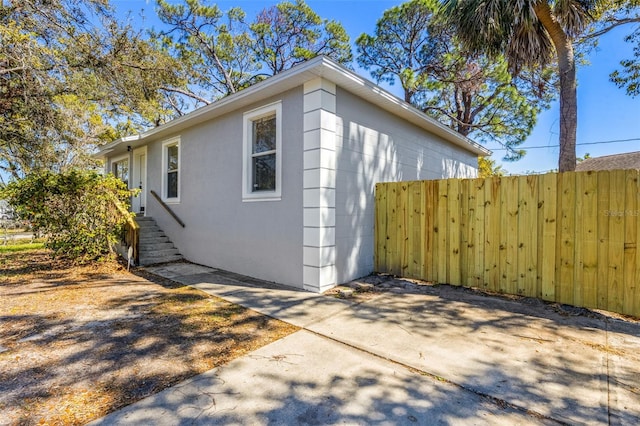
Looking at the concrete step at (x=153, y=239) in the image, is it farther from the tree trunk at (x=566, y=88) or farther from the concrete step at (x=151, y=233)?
the tree trunk at (x=566, y=88)

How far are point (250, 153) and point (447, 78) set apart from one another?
980 centimetres

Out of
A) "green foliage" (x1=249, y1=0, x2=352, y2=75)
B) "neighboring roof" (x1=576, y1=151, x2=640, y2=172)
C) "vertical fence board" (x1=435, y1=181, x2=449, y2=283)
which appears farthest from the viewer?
"neighboring roof" (x1=576, y1=151, x2=640, y2=172)

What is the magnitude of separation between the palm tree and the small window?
34.3 ft

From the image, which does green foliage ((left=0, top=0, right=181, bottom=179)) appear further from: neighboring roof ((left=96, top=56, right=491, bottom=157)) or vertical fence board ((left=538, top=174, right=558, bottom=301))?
vertical fence board ((left=538, top=174, right=558, bottom=301))

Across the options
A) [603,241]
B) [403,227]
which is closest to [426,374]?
[603,241]

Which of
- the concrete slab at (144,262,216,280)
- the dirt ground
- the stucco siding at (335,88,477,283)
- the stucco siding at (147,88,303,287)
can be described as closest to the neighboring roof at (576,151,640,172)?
the stucco siding at (335,88,477,283)

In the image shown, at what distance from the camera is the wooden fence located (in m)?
3.58

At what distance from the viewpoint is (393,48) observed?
42.5 ft

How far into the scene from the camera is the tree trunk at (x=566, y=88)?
20.1 feet

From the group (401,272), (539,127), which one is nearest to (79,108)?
(401,272)

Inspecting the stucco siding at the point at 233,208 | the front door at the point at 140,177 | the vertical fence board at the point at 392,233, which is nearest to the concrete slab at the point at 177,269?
the stucco siding at the point at 233,208

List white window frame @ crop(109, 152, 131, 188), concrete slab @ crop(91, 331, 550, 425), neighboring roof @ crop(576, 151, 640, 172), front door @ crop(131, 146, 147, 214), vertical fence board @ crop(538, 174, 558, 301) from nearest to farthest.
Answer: concrete slab @ crop(91, 331, 550, 425), vertical fence board @ crop(538, 174, 558, 301), front door @ crop(131, 146, 147, 214), white window frame @ crop(109, 152, 131, 188), neighboring roof @ crop(576, 151, 640, 172)

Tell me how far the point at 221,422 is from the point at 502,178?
15.1 ft

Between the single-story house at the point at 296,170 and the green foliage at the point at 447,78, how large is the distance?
5327 mm
